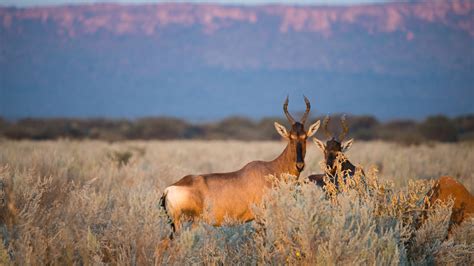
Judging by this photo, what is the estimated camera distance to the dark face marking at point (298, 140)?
855cm

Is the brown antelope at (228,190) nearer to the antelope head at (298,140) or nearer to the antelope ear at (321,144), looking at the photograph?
the antelope head at (298,140)

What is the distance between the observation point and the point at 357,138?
47719 millimetres

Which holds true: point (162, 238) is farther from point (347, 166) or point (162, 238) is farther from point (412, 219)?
point (347, 166)

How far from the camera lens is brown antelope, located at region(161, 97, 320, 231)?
782cm

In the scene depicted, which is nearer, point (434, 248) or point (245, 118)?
point (434, 248)

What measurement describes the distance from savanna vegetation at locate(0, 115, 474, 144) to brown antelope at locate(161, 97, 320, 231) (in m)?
23.9

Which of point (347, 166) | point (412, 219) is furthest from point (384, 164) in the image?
point (412, 219)

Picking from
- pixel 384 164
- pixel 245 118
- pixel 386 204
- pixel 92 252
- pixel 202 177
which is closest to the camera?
pixel 92 252

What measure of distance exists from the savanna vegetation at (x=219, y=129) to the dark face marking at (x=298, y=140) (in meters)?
23.9

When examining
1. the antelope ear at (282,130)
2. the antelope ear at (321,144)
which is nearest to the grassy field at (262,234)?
the antelope ear at (282,130)

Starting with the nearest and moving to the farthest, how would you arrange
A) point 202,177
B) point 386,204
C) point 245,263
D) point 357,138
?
point 245,263
point 386,204
point 202,177
point 357,138

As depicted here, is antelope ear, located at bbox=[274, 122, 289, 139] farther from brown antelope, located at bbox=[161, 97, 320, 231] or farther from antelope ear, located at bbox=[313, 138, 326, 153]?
antelope ear, located at bbox=[313, 138, 326, 153]

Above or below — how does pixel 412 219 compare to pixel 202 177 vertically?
below

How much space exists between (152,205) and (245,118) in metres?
63.7
